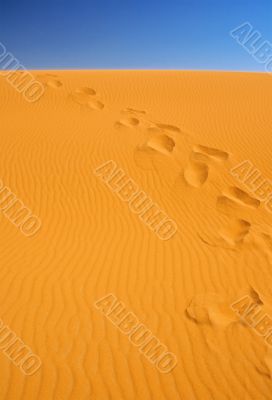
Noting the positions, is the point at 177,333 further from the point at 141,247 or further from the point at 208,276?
the point at 141,247

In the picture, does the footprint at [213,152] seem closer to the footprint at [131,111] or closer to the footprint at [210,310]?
the footprint at [131,111]

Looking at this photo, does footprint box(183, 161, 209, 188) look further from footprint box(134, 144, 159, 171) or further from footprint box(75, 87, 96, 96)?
footprint box(75, 87, 96, 96)

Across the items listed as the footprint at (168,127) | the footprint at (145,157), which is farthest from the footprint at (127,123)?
the footprint at (145,157)

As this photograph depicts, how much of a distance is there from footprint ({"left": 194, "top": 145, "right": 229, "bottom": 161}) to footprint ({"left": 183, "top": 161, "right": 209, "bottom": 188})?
57 cm

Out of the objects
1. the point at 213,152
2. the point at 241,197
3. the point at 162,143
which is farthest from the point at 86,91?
the point at 241,197

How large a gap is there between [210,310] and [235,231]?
2.22 meters

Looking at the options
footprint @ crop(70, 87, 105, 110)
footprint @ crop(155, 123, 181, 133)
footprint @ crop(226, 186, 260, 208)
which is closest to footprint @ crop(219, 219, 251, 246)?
footprint @ crop(226, 186, 260, 208)

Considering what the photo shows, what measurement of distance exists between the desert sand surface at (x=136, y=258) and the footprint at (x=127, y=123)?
0.25 ft

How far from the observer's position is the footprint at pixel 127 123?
11.3 meters

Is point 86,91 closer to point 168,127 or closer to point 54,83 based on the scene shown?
point 54,83

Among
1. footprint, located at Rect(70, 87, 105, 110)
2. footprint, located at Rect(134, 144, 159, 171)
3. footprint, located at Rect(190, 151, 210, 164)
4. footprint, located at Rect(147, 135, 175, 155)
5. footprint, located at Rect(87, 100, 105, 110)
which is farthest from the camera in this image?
footprint, located at Rect(70, 87, 105, 110)

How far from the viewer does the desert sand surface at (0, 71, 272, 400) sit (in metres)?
3.50

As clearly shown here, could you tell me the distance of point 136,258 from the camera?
539cm

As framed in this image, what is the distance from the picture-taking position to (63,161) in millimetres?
8734
